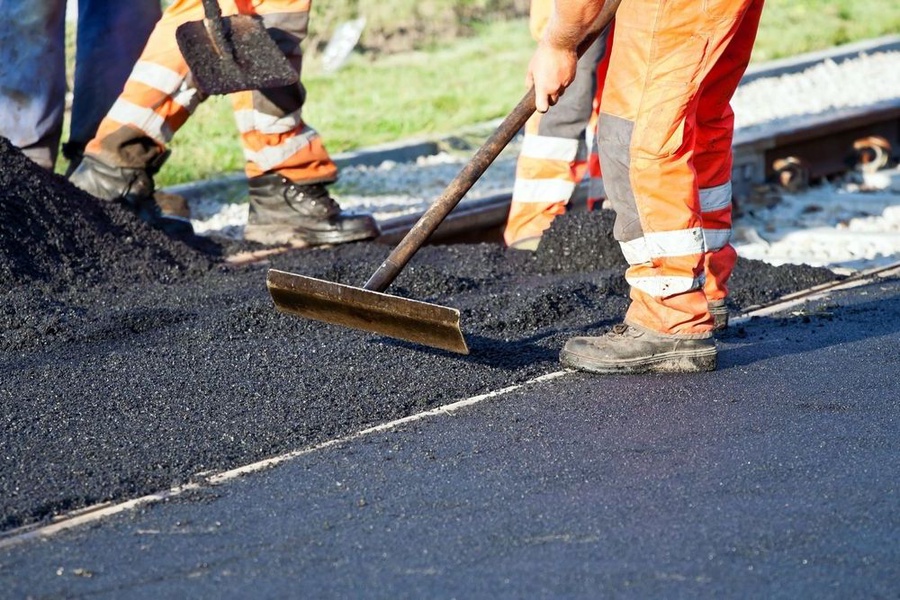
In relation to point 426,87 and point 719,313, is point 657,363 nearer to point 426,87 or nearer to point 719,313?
point 719,313

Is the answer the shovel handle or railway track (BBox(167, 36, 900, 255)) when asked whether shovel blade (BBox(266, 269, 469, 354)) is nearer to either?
the shovel handle

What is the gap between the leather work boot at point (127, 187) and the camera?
5758 mm

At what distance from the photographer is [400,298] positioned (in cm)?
374

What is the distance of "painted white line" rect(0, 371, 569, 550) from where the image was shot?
9.24 ft

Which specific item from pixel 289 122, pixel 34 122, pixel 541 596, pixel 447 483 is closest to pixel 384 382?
pixel 447 483

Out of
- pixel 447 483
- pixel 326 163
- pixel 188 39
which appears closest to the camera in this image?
pixel 447 483

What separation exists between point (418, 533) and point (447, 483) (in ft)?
0.98

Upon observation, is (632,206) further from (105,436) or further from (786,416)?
(105,436)

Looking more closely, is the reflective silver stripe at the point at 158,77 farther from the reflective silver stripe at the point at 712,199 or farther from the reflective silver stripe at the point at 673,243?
the reflective silver stripe at the point at 673,243

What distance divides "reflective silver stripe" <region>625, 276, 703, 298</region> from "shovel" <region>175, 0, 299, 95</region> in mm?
2180

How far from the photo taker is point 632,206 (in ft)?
12.7

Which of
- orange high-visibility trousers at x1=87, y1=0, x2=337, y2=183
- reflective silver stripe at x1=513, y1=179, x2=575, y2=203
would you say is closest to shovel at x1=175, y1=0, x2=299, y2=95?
orange high-visibility trousers at x1=87, y1=0, x2=337, y2=183

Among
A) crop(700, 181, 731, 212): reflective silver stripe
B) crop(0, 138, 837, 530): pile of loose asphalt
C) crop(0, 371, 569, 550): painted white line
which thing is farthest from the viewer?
crop(700, 181, 731, 212): reflective silver stripe

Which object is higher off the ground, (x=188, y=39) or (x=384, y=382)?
(x=188, y=39)
